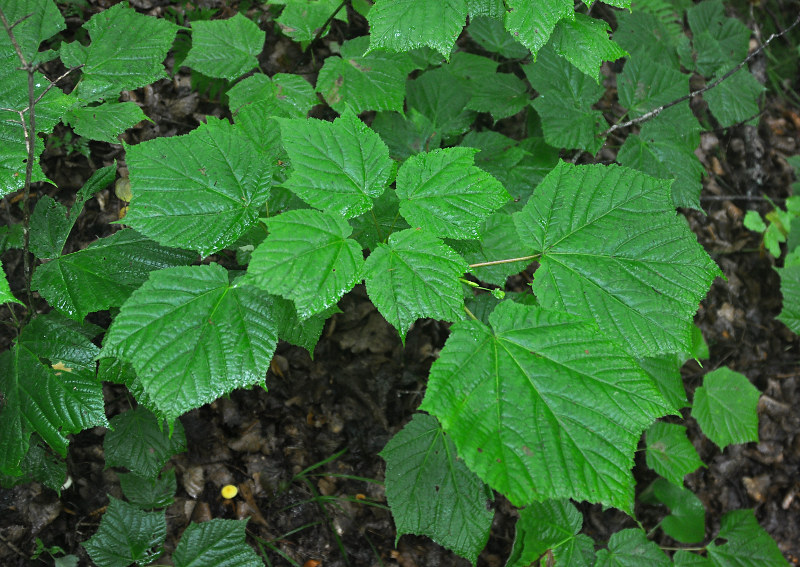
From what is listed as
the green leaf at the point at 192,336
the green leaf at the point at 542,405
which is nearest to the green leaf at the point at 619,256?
the green leaf at the point at 542,405

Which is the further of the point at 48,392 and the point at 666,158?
the point at 666,158

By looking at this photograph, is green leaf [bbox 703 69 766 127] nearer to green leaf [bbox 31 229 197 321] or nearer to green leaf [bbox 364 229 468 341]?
green leaf [bbox 364 229 468 341]

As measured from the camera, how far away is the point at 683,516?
3.34m

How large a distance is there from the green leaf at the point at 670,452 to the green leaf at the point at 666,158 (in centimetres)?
137

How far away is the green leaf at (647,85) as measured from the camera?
120 inches

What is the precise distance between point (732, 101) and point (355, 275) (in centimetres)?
336

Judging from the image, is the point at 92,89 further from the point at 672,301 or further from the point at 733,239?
the point at 733,239

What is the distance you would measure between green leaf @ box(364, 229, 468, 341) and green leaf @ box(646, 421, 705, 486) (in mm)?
2322

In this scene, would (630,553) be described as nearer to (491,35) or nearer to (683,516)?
(683,516)

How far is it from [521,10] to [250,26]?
59.3 inches

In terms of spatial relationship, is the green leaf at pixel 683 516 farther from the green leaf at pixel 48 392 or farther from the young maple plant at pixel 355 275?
the green leaf at pixel 48 392

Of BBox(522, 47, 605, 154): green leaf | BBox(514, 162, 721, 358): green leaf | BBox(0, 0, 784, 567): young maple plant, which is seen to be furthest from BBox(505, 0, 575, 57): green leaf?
BBox(522, 47, 605, 154): green leaf

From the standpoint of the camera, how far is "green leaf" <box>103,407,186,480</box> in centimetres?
230

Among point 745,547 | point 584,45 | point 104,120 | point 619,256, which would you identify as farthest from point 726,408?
point 104,120
